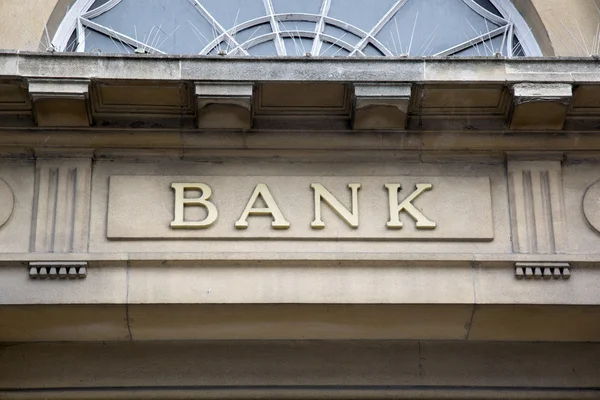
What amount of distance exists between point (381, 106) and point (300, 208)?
1.09 meters

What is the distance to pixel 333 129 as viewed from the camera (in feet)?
38.2

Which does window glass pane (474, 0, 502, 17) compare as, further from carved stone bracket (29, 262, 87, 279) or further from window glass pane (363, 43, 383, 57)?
carved stone bracket (29, 262, 87, 279)

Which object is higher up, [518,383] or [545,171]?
[545,171]

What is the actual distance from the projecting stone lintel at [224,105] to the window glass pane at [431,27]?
2402mm

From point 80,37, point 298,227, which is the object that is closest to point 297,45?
point 80,37

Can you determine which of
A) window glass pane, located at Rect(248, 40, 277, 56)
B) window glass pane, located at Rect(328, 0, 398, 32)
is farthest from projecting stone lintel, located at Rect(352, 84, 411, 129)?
window glass pane, located at Rect(328, 0, 398, 32)

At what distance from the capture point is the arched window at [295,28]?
1320 cm

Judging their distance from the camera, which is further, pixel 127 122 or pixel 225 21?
pixel 225 21

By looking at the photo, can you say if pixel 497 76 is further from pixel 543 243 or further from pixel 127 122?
pixel 127 122

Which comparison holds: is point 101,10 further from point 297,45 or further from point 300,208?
point 300,208

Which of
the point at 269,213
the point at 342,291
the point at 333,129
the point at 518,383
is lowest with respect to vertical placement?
the point at 518,383

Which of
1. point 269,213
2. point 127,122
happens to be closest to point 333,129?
point 269,213

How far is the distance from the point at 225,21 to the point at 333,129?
7.55 feet

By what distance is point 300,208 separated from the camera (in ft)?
37.6
